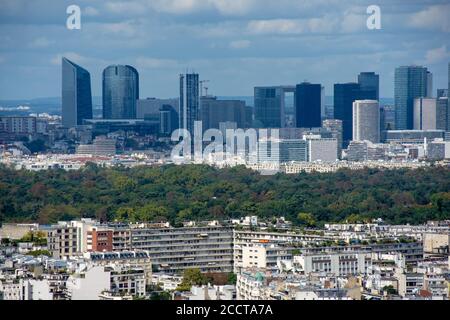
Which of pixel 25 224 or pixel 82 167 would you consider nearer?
pixel 25 224

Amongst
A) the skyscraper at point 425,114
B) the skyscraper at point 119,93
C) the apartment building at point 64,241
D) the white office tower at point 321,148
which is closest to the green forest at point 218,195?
A: the apartment building at point 64,241

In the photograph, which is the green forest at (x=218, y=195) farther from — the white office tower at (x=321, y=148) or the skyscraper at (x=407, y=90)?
the white office tower at (x=321, y=148)

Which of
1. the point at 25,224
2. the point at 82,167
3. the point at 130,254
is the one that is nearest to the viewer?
the point at 130,254

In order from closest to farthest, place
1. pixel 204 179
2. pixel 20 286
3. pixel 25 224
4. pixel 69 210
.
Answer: pixel 20 286 < pixel 25 224 < pixel 69 210 < pixel 204 179

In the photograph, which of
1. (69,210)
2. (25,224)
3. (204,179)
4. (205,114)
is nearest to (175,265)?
(25,224)

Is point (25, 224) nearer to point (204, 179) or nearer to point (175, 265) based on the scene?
point (175, 265)

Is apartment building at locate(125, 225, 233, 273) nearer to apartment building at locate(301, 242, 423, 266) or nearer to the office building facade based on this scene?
apartment building at locate(301, 242, 423, 266)

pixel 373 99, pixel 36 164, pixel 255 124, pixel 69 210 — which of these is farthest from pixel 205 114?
pixel 69 210
